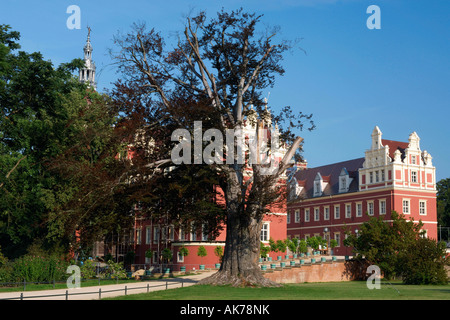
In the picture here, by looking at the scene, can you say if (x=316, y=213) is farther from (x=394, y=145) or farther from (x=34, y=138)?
(x=34, y=138)

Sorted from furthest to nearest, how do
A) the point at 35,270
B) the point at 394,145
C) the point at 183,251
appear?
the point at 394,145, the point at 183,251, the point at 35,270

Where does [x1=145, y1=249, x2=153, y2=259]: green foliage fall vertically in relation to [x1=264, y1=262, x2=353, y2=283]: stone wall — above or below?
above

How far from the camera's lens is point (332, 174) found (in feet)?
→ 256

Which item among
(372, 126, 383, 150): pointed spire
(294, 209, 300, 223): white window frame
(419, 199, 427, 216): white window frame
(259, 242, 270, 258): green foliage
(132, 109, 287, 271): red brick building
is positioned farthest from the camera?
(294, 209, 300, 223): white window frame

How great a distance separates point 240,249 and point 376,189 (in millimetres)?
43142

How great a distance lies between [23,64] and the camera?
137ft

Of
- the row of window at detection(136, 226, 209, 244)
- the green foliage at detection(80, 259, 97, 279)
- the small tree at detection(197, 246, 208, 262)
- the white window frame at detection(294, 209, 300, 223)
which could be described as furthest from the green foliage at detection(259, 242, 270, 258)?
the white window frame at detection(294, 209, 300, 223)

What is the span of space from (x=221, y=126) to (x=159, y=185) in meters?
4.56

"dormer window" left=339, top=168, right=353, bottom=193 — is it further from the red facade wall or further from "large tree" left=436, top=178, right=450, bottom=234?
"large tree" left=436, top=178, right=450, bottom=234

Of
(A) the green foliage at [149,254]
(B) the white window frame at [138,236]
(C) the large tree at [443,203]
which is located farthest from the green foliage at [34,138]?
(C) the large tree at [443,203]

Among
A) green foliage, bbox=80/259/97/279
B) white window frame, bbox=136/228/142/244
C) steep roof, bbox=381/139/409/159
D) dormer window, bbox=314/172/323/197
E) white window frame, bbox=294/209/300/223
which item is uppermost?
steep roof, bbox=381/139/409/159

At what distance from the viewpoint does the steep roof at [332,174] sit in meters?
73.0

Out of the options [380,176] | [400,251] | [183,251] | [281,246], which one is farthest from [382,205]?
[183,251]

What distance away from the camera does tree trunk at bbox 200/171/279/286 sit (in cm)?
2752
